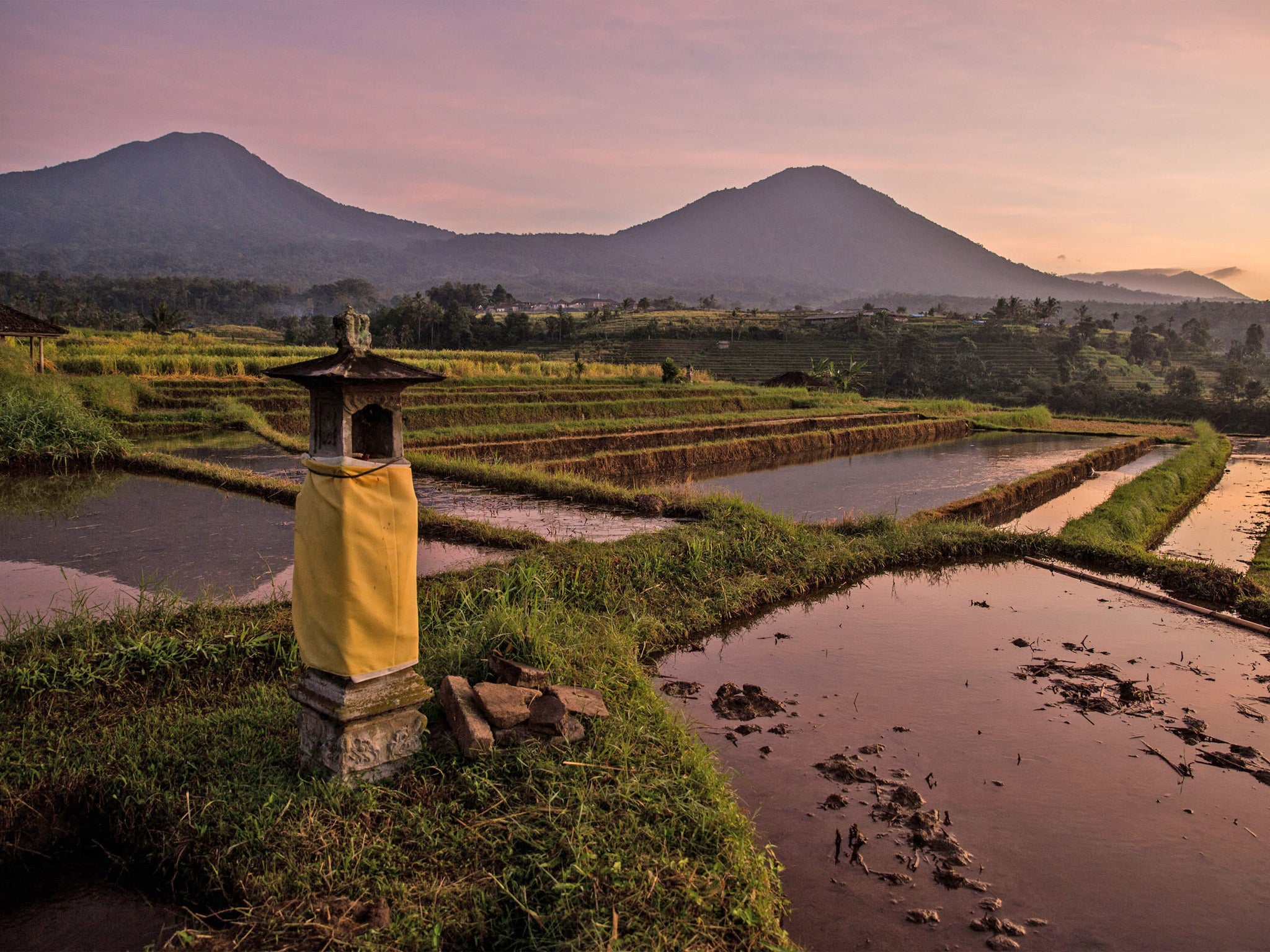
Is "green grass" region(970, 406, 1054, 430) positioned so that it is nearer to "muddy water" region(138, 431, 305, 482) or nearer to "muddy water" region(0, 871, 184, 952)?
"muddy water" region(138, 431, 305, 482)

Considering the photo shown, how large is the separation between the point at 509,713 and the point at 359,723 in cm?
67

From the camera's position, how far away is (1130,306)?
138 metres

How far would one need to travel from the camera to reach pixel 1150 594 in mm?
8039

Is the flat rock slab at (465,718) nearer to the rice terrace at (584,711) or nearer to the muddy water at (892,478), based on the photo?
the rice terrace at (584,711)

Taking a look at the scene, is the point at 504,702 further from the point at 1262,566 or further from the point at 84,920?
the point at 1262,566

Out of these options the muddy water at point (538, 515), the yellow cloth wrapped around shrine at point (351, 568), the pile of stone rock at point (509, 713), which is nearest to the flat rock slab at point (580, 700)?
the pile of stone rock at point (509, 713)

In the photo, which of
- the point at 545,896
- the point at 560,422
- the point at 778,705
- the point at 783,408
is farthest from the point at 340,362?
the point at 783,408

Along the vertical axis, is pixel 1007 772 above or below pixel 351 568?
below

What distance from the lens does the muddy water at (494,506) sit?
9.34 metres

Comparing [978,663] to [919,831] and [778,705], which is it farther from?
[919,831]

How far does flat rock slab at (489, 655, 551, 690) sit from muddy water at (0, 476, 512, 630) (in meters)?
2.46

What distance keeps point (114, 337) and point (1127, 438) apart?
34.0 meters

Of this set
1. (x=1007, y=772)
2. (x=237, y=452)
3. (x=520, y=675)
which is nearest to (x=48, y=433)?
(x=237, y=452)

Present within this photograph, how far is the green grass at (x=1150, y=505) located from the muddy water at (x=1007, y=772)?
3226 mm
